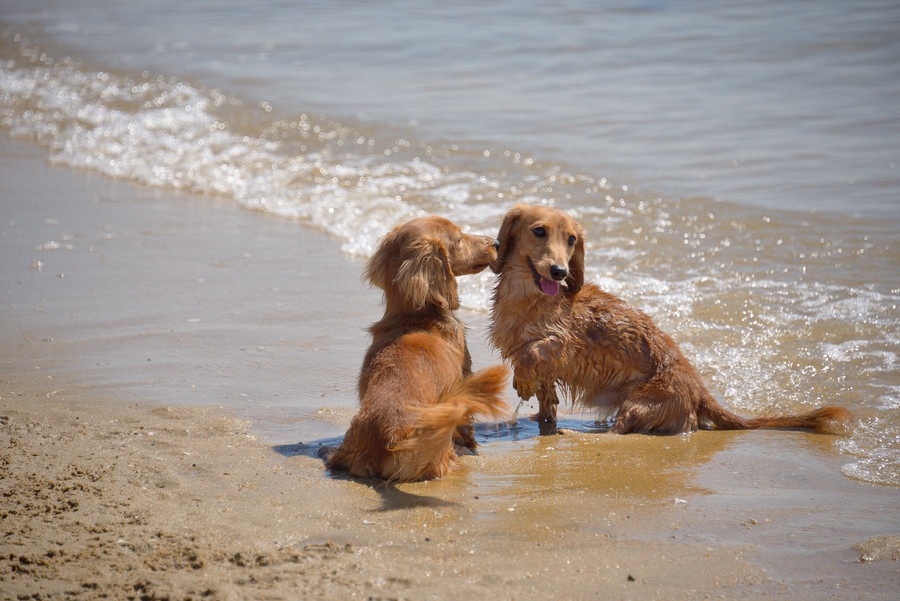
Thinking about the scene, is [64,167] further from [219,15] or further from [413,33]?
[219,15]

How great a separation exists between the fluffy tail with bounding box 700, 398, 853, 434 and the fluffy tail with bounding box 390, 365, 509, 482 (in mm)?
1506

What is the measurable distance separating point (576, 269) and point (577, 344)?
46 cm

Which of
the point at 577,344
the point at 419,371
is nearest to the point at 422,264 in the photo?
the point at 419,371

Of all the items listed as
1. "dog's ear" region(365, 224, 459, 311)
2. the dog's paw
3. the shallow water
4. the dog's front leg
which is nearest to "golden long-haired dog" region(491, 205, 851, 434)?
the dog's front leg

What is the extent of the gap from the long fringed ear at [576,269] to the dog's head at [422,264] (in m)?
0.65

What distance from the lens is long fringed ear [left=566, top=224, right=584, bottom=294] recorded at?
5566mm

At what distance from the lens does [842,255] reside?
7641 millimetres

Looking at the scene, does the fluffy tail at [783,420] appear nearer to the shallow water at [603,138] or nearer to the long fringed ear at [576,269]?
the shallow water at [603,138]

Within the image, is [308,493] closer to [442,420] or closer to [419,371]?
[442,420]

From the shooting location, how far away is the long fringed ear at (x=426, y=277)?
4.89 metres

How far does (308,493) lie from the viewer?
4.04 meters

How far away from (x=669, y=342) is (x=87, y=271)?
14.3ft

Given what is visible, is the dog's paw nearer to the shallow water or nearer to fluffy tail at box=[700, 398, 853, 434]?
fluffy tail at box=[700, 398, 853, 434]

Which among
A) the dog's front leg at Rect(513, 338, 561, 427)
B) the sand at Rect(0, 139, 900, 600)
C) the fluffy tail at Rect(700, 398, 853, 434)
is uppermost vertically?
the dog's front leg at Rect(513, 338, 561, 427)
